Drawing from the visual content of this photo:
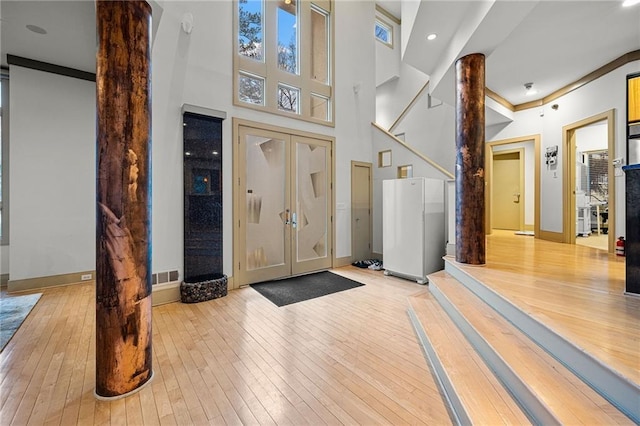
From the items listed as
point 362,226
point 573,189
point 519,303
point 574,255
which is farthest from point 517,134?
point 519,303

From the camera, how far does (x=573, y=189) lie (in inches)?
203

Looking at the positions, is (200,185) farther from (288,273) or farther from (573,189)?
(573,189)

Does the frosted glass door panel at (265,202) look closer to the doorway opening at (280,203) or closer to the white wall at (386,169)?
the doorway opening at (280,203)

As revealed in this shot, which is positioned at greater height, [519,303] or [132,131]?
[132,131]

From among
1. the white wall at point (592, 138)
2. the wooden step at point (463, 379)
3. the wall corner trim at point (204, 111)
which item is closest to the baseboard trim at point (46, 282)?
the wall corner trim at point (204, 111)

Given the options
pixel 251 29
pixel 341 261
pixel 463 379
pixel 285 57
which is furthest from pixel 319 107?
pixel 463 379

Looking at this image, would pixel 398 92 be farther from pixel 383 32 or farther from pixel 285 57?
pixel 285 57

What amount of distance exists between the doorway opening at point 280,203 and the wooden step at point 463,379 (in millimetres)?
2680

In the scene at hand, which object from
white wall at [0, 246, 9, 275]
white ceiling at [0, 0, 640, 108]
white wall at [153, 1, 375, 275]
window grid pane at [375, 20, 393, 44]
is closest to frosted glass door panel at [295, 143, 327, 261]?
white wall at [153, 1, 375, 275]

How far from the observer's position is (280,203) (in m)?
4.78

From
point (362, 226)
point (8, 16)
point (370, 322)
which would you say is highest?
point (8, 16)

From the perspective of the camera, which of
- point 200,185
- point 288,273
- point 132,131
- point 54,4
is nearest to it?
point 132,131

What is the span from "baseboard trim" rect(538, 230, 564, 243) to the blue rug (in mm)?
8047

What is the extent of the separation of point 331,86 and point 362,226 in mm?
2969
